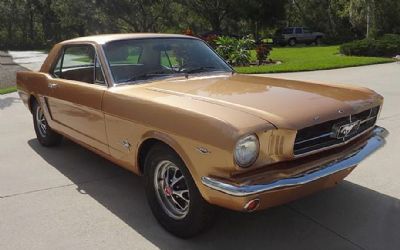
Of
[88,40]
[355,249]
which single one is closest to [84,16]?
[88,40]

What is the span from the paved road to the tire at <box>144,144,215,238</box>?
0.40 feet

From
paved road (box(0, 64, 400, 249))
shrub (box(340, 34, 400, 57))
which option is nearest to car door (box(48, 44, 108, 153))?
paved road (box(0, 64, 400, 249))

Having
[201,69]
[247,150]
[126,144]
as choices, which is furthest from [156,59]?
[247,150]

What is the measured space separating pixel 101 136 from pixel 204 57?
4.76 feet

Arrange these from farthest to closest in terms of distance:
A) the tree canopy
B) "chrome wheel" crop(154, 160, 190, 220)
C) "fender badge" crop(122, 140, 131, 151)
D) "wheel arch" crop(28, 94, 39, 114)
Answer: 1. the tree canopy
2. "wheel arch" crop(28, 94, 39, 114)
3. "fender badge" crop(122, 140, 131, 151)
4. "chrome wheel" crop(154, 160, 190, 220)

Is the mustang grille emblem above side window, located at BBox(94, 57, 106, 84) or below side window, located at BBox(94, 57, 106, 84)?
below

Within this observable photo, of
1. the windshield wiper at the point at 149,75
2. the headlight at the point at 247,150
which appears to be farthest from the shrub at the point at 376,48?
the headlight at the point at 247,150

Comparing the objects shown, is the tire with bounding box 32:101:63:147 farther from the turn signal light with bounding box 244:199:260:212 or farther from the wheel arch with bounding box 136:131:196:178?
the turn signal light with bounding box 244:199:260:212

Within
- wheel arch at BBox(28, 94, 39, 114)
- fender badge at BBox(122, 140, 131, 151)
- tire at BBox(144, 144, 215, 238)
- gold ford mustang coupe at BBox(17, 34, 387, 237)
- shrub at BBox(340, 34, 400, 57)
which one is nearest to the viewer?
gold ford mustang coupe at BBox(17, 34, 387, 237)

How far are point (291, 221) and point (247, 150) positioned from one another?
108 cm

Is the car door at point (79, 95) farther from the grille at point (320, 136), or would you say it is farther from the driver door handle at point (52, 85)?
the grille at point (320, 136)

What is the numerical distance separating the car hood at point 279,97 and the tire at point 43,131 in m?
2.43

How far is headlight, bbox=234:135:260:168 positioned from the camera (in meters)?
3.18

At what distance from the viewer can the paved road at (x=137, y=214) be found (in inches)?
145
